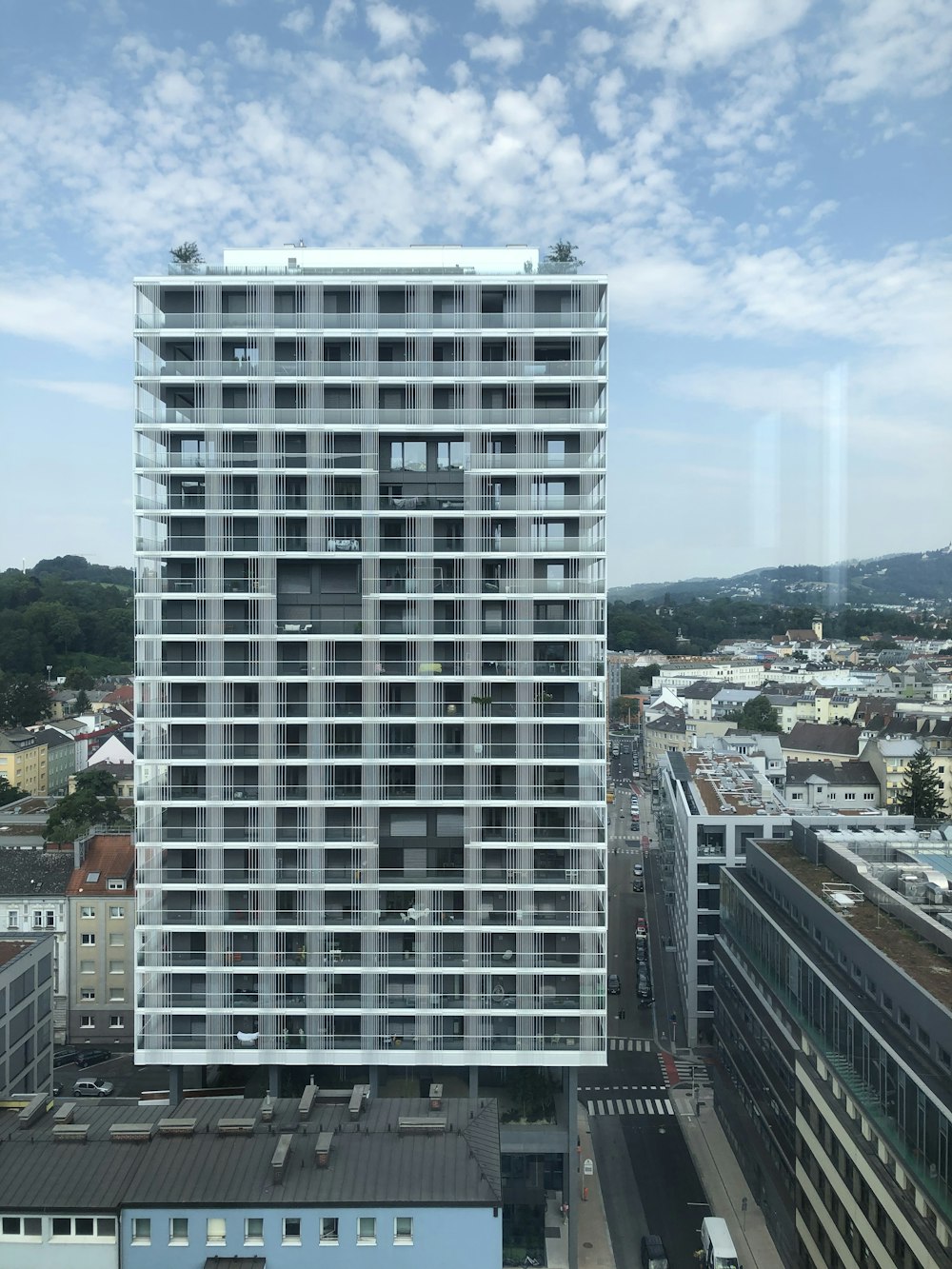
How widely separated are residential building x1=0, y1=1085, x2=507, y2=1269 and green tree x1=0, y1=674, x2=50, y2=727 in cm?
7500

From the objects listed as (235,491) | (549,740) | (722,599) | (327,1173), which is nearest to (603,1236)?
(327,1173)

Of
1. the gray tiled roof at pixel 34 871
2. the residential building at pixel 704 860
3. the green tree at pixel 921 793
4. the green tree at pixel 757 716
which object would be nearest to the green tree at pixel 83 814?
the gray tiled roof at pixel 34 871

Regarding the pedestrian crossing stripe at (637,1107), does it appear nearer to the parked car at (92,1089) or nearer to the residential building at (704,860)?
the residential building at (704,860)

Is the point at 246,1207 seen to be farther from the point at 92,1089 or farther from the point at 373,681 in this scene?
the point at 92,1089

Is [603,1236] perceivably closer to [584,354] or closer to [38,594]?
[584,354]

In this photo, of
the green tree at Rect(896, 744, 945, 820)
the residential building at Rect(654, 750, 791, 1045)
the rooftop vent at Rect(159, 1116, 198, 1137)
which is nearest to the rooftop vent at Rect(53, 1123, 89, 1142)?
the rooftop vent at Rect(159, 1116, 198, 1137)

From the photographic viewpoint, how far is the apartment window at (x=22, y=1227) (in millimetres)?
16375

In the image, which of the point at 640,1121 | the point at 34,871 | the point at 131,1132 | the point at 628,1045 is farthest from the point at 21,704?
the point at 131,1132

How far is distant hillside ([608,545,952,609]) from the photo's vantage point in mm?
80250

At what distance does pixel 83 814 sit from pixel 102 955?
880 cm

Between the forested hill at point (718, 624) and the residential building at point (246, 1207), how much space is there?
9610 cm

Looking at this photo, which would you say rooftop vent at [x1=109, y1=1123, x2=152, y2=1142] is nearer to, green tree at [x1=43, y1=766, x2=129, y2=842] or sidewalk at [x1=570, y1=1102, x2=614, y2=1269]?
sidewalk at [x1=570, y1=1102, x2=614, y2=1269]

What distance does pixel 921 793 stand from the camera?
2260 inches

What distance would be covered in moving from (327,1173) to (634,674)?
346 feet
